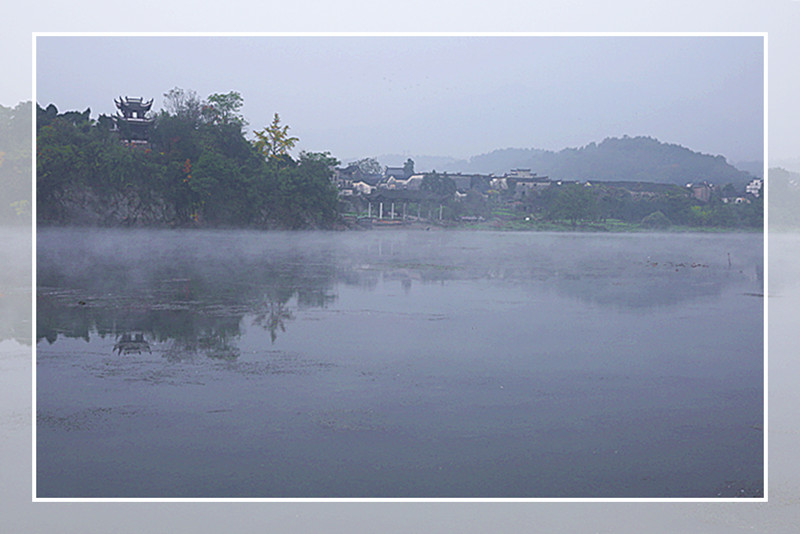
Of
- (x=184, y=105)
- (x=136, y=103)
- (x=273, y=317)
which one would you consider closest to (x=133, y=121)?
(x=136, y=103)

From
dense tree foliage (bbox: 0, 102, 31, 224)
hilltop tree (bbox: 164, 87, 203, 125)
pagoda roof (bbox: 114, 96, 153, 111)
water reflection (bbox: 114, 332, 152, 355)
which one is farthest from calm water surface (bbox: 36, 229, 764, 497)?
hilltop tree (bbox: 164, 87, 203, 125)

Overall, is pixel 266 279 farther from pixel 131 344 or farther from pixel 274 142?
pixel 274 142

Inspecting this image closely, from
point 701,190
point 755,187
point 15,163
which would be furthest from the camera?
point 701,190

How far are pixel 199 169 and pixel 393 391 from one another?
50.1 feet

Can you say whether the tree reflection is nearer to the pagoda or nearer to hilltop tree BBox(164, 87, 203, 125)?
the pagoda

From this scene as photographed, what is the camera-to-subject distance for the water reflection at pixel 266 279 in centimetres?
480

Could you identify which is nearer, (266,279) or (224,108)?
(266,279)

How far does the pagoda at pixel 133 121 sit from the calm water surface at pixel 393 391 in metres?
10.2

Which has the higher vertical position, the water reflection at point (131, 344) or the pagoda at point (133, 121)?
the pagoda at point (133, 121)

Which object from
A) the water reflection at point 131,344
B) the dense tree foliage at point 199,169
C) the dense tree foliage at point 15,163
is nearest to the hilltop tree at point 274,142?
the dense tree foliage at point 199,169

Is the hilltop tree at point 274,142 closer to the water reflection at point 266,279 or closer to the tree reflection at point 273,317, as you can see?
the water reflection at point 266,279

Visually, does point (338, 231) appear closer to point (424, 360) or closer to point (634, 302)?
point (634, 302)

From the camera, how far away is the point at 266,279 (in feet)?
24.4
